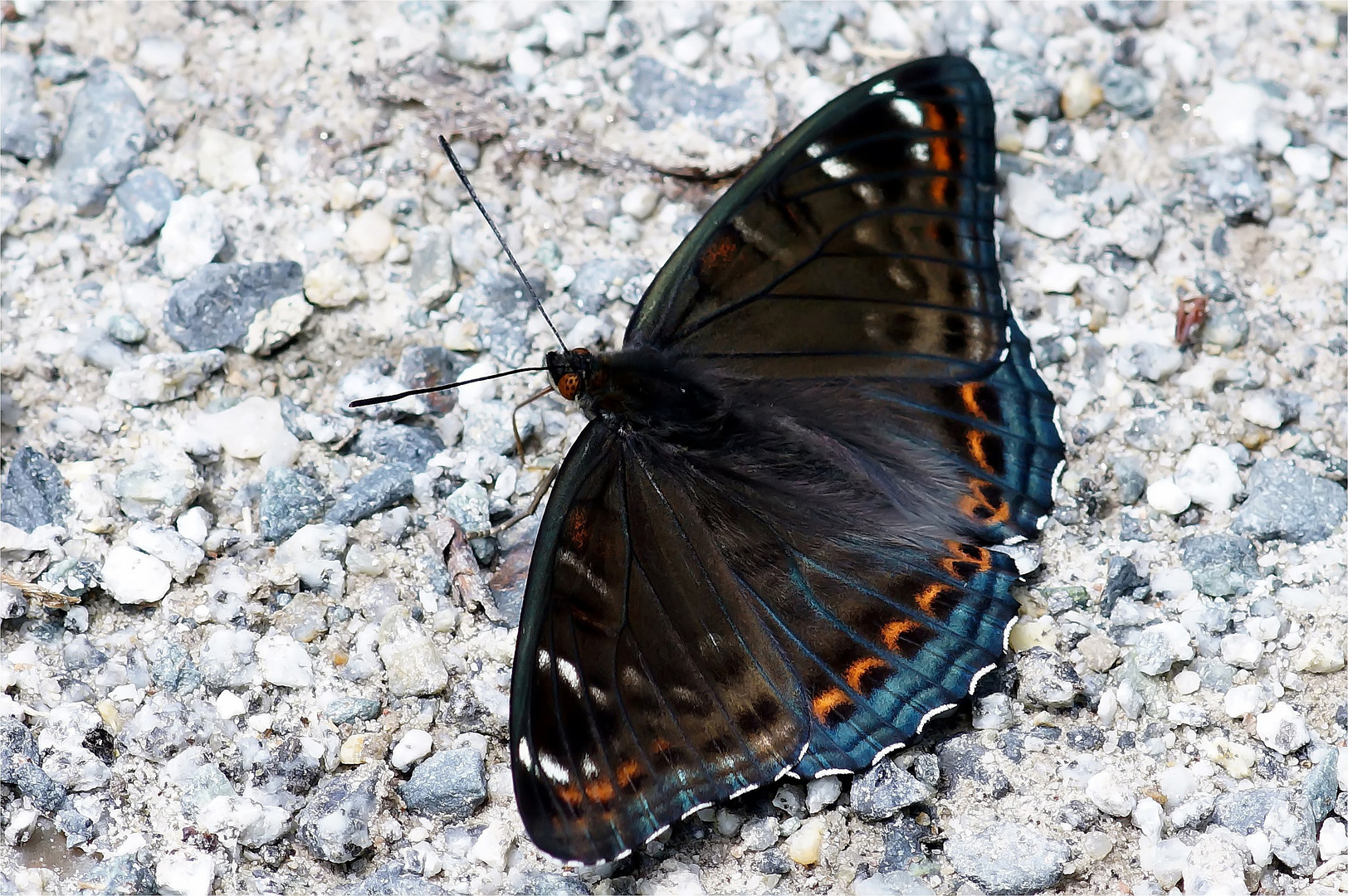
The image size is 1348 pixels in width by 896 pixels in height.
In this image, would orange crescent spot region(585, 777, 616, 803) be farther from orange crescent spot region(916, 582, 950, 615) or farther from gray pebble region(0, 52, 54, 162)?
gray pebble region(0, 52, 54, 162)

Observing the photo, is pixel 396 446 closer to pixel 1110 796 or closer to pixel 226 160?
pixel 226 160

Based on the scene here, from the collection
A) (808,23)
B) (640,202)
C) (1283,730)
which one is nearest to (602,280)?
(640,202)

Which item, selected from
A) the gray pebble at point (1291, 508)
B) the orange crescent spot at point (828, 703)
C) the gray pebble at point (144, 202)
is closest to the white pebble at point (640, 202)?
the gray pebble at point (144, 202)

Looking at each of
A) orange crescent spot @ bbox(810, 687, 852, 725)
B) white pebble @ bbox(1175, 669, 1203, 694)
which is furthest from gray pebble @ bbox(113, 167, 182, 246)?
white pebble @ bbox(1175, 669, 1203, 694)

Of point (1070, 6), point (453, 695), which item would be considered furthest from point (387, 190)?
point (1070, 6)

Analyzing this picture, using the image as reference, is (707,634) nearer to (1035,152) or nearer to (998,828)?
(998,828)

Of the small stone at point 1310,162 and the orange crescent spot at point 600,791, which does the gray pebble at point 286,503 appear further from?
the small stone at point 1310,162
